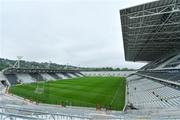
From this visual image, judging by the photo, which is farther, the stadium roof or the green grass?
the green grass

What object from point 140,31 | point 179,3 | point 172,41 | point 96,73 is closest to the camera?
point 179,3

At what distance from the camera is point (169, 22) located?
35.2 m

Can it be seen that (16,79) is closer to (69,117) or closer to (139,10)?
(139,10)

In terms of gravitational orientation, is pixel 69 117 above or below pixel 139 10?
below

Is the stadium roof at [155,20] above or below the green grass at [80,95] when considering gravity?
above

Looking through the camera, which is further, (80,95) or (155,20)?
(80,95)

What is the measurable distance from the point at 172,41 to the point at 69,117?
1627 inches

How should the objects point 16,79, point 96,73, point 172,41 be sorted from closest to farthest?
point 172,41 < point 16,79 < point 96,73

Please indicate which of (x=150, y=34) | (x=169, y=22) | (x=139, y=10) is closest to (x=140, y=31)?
(x=150, y=34)

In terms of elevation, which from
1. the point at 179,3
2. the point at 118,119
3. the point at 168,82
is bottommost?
the point at 118,119

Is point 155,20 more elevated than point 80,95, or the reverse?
point 155,20

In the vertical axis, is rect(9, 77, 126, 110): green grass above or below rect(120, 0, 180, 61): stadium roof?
below

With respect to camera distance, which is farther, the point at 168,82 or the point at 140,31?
the point at 140,31

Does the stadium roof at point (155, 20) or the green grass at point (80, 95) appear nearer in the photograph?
the stadium roof at point (155, 20)
